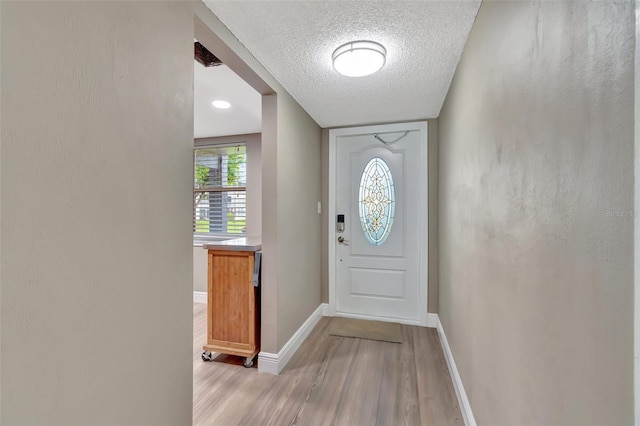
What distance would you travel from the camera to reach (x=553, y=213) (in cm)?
76

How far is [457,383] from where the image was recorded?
6.24 ft

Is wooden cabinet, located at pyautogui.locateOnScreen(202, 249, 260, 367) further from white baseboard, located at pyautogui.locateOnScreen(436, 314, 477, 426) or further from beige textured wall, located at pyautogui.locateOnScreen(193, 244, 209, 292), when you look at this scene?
beige textured wall, located at pyautogui.locateOnScreen(193, 244, 209, 292)

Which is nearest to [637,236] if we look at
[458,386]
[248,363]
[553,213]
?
[553,213]

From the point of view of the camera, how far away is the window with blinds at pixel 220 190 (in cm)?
393

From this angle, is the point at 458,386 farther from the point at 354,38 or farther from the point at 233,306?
the point at 354,38

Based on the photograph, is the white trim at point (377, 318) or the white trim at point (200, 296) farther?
the white trim at point (200, 296)

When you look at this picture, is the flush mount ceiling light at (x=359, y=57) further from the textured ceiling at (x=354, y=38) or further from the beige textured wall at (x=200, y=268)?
the beige textured wall at (x=200, y=268)

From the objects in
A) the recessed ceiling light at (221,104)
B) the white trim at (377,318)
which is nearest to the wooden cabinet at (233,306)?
the white trim at (377,318)

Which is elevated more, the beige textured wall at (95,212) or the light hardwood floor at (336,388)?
the beige textured wall at (95,212)

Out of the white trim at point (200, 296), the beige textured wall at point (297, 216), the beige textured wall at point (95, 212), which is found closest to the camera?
the beige textured wall at point (95, 212)

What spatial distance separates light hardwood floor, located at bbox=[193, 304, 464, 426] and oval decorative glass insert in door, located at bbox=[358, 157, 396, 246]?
118cm

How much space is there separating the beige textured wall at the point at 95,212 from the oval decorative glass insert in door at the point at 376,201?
2.30 meters

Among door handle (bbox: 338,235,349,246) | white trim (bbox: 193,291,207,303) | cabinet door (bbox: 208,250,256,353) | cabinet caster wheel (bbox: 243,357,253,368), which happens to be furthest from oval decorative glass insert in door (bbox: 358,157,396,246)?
white trim (bbox: 193,291,207,303)

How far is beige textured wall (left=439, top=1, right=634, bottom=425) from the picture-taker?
1.73ft
